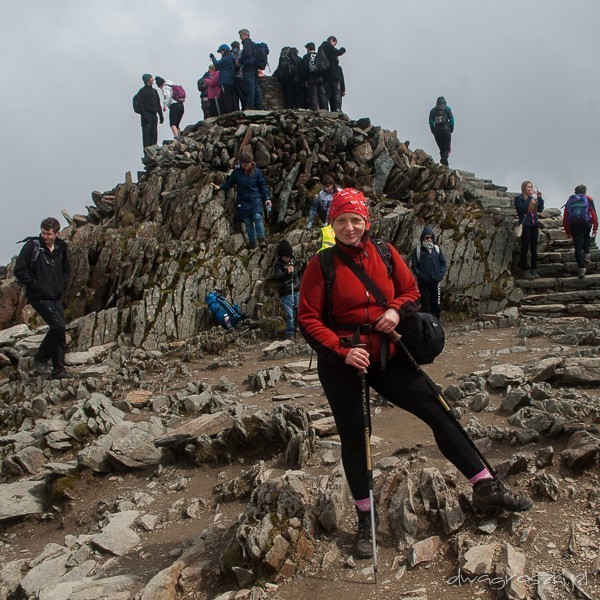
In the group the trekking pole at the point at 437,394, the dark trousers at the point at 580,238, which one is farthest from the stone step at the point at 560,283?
the trekking pole at the point at 437,394

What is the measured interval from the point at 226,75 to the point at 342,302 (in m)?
26.7

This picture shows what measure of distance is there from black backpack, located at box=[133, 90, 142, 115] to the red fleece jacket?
25769 millimetres

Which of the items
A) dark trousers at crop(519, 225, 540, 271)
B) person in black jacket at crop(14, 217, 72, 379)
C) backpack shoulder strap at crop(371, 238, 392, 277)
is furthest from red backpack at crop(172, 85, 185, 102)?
backpack shoulder strap at crop(371, 238, 392, 277)

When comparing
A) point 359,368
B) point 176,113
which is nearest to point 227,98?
point 176,113

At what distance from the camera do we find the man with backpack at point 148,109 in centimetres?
2788

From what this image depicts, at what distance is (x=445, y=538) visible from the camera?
5.35 m

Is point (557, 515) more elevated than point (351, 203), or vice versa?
point (351, 203)

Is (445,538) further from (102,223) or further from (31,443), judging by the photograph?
(102,223)

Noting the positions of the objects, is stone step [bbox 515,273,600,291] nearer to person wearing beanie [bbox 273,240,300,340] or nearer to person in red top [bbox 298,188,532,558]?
person wearing beanie [bbox 273,240,300,340]

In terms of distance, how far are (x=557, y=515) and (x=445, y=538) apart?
1068mm

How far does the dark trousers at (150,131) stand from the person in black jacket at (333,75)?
8927 mm

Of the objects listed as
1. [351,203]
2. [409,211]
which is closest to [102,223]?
[409,211]

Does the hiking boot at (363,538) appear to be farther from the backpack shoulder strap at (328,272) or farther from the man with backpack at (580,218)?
the man with backpack at (580,218)

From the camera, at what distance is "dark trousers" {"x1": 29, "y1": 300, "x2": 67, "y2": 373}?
14109 mm
